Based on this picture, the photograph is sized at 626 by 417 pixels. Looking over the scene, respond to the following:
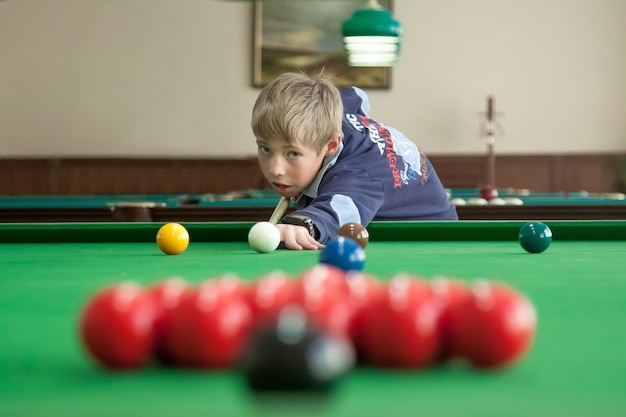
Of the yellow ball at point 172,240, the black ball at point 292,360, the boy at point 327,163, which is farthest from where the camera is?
the boy at point 327,163

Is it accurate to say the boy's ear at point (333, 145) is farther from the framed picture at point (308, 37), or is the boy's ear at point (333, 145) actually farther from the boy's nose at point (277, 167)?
the framed picture at point (308, 37)

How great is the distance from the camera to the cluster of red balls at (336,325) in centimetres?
80

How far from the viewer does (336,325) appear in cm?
83

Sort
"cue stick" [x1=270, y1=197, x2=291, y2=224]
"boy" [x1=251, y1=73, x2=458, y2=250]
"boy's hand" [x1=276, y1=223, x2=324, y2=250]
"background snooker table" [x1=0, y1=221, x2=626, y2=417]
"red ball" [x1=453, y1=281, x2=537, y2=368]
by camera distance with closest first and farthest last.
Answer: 1. "background snooker table" [x1=0, y1=221, x2=626, y2=417]
2. "red ball" [x1=453, y1=281, x2=537, y2=368]
3. "boy's hand" [x1=276, y1=223, x2=324, y2=250]
4. "boy" [x1=251, y1=73, x2=458, y2=250]
5. "cue stick" [x1=270, y1=197, x2=291, y2=224]

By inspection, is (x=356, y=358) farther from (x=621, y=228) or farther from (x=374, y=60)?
(x=374, y=60)

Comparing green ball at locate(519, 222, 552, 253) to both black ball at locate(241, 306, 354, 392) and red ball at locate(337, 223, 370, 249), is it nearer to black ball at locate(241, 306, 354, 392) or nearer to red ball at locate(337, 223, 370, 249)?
red ball at locate(337, 223, 370, 249)

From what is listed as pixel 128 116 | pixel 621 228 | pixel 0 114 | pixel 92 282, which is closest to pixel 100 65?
pixel 128 116

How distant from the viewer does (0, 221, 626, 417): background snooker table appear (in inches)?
27.6

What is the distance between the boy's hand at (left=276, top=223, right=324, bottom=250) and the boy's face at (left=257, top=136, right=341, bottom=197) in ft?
1.42

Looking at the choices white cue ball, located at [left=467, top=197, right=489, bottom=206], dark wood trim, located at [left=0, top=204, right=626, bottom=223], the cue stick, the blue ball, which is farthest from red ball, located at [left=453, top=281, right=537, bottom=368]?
white cue ball, located at [left=467, top=197, right=489, bottom=206]

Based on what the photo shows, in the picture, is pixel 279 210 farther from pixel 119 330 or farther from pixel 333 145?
pixel 119 330

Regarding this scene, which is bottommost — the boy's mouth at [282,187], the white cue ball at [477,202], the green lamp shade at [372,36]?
the white cue ball at [477,202]

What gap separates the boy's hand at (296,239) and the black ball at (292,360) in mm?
1800

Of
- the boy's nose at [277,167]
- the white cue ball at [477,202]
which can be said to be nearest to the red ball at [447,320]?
the boy's nose at [277,167]
